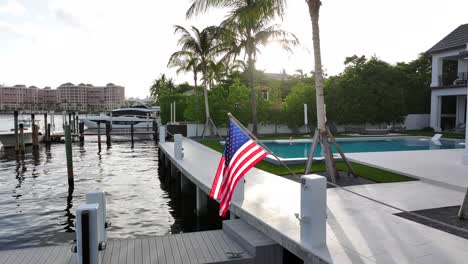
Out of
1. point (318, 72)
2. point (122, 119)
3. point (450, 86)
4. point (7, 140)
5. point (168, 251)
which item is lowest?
point (168, 251)

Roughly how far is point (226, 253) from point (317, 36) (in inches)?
277

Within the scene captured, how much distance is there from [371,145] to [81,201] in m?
18.1

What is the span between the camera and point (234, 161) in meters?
7.05

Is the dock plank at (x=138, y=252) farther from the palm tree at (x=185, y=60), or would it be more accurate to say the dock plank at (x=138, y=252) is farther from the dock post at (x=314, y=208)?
the palm tree at (x=185, y=60)

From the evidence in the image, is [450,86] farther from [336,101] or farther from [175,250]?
[175,250]

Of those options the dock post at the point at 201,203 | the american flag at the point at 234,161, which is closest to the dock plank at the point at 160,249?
the american flag at the point at 234,161

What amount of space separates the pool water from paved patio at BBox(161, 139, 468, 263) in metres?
9.71

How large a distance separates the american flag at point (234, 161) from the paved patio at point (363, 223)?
2.33 feet

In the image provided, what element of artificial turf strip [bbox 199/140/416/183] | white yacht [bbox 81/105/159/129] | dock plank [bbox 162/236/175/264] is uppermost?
white yacht [bbox 81/105/159/129]

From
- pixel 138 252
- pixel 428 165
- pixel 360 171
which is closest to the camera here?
pixel 138 252

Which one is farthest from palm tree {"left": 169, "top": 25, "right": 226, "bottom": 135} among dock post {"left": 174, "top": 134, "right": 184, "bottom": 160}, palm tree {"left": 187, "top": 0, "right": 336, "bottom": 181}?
palm tree {"left": 187, "top": 0, "right": 336, "bottom": 181}

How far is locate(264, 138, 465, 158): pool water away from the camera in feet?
70.4

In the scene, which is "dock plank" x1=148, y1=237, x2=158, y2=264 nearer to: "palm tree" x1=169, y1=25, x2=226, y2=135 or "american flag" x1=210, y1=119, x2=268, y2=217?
"american flag" x1=210, y1=119, x2=268, y2=217

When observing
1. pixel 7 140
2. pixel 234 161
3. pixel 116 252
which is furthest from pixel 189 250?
pixel 7 140
